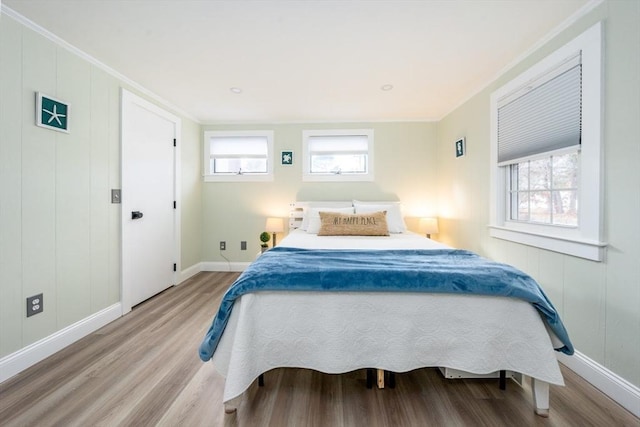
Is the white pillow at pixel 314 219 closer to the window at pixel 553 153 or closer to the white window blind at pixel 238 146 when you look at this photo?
the white window blind at pixel 238 146

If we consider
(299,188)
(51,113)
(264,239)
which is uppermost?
(51,113)

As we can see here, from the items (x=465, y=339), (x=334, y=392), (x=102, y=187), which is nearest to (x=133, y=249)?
(x=102, y=187)

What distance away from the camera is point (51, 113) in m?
1.87

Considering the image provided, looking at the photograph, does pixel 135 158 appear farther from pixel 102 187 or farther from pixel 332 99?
pixel 332 99

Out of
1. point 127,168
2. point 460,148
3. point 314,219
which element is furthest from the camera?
point 314,219

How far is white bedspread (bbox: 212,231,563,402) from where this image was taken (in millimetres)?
1371

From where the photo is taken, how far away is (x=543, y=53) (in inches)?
77.0

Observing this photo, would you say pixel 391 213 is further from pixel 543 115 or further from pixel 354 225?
pixel 543 115

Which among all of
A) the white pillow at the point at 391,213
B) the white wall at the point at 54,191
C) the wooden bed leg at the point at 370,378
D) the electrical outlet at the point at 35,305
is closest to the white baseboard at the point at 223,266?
the white wall at the point at 54,191

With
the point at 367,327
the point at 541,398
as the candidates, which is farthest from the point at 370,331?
the point at 541,398

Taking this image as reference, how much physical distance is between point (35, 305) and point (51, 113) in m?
1.33

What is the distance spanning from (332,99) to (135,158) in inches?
86.2

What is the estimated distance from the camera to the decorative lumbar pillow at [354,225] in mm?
2988

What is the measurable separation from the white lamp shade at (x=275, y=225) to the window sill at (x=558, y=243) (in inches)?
98.1
